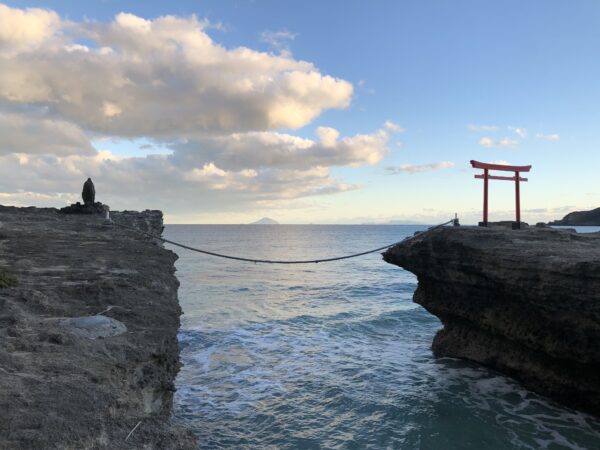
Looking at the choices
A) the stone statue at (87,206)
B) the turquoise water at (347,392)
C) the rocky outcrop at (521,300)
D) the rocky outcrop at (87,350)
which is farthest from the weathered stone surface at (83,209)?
the rocky outcrop at (521,300)

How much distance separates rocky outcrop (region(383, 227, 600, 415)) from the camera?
994 cm

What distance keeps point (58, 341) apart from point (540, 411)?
11859 millimetres

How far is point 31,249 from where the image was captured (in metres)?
10.8

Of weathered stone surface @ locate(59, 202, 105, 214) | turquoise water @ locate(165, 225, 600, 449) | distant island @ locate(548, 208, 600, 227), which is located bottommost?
turquoise water @ locate(165, 225, 600, 449)

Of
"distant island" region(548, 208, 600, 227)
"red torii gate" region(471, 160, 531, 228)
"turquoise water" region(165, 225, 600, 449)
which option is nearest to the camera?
"turquoise water" region(165, 225, 600, 449)

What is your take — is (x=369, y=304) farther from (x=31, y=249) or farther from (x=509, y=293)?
(x=31, y=249)

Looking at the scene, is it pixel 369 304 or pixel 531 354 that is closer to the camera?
pixel 531 354

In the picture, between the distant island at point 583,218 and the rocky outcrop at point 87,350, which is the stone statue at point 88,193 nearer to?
the rocky outcrop at point 87,350

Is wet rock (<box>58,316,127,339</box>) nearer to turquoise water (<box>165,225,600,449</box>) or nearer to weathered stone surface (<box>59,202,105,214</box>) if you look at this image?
turquoise water (<box>165,225,600,449</box>)

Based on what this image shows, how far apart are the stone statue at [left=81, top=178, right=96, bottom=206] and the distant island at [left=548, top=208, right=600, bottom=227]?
512 ft

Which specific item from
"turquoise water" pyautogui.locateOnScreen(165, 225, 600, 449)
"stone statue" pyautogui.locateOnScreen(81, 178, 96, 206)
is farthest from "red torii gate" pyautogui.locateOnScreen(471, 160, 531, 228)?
"stone statue" pyautogui.locateOnScreen(81, 178, 96, 206)

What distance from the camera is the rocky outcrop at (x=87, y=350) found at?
11.8ft

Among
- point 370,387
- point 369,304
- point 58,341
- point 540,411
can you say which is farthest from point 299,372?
point 369,304

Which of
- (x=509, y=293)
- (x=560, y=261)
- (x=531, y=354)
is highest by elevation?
(x=560, y=261)
